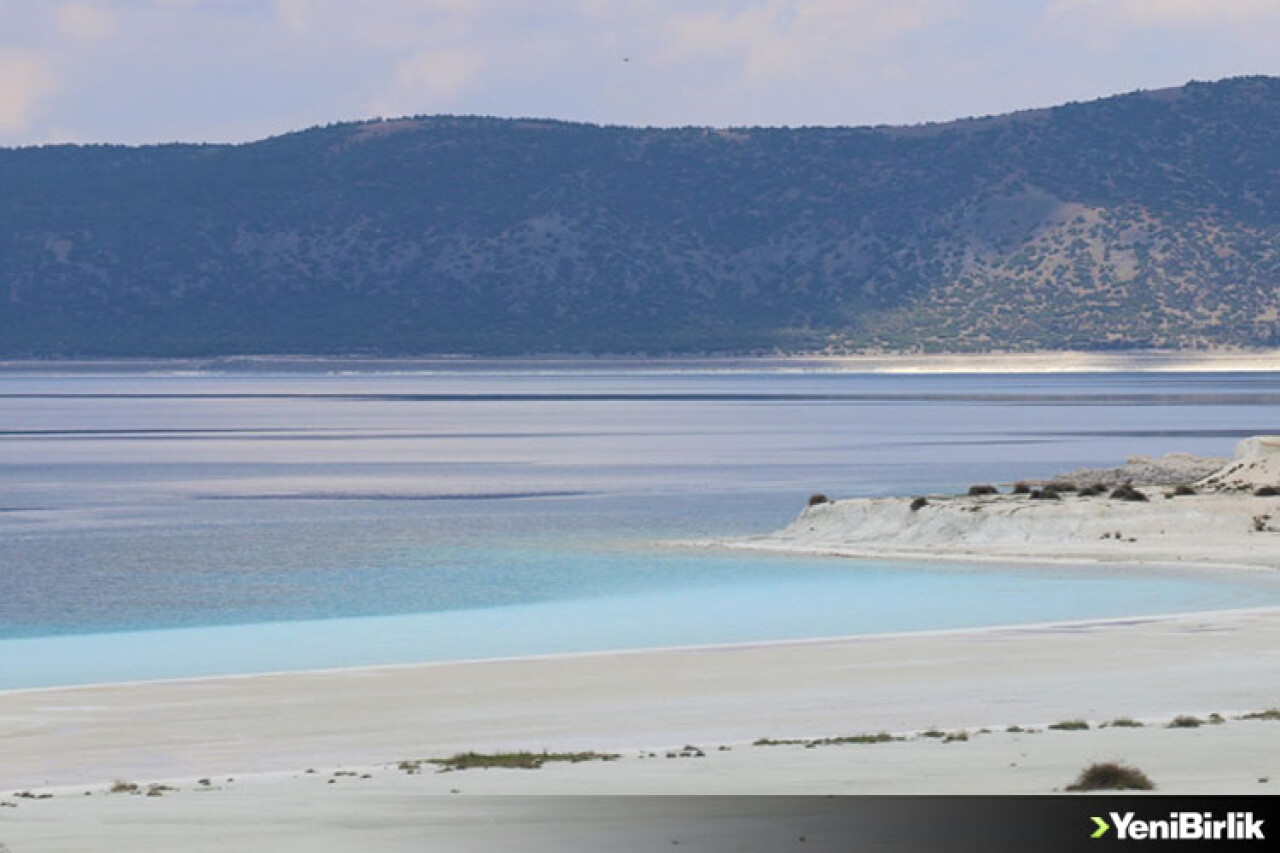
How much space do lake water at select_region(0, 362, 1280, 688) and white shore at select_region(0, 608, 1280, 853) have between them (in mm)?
3604

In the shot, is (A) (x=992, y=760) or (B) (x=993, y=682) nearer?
(A) (x=992, y=760)

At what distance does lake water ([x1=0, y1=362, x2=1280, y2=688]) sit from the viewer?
33.4 metres

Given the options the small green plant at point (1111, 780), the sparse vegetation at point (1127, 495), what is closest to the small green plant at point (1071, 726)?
the small green plant at point (1111, 780)

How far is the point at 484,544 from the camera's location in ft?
169

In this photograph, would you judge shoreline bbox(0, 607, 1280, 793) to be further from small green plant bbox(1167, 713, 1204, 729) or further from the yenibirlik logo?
the yenibirlik logo

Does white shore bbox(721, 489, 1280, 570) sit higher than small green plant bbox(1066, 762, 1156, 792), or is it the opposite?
white shore bbox(721, 489, 1280, 570)

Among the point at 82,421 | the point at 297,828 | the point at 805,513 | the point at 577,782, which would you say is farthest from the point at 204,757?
the point at 82,421

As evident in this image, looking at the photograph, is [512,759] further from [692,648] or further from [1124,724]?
[692,648]

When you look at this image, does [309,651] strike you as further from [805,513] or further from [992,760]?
[805,513]

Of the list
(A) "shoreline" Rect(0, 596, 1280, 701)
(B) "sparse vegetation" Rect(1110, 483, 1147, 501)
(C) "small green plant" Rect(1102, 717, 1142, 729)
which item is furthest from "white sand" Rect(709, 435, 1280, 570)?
(C) "small green plant" Rect(1102, 717, 1142, 729)

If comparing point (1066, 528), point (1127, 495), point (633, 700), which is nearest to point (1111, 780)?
point (633, 700)

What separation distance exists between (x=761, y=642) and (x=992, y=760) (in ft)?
44.9

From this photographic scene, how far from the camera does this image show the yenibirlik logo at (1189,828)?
11.1 metres

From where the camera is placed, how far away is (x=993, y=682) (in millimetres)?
24656
